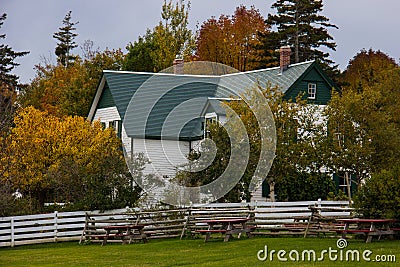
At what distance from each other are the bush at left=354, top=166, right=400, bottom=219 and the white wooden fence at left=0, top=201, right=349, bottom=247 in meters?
4.60

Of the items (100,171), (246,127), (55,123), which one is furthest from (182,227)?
(55,123)

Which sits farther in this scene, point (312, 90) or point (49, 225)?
point (312, 90)

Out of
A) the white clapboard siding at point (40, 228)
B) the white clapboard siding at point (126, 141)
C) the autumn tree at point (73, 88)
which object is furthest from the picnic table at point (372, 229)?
the autumn tree at point (73, 88)

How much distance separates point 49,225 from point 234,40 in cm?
3916

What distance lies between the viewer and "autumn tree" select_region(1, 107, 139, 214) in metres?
31.9

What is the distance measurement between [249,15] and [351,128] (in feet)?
112

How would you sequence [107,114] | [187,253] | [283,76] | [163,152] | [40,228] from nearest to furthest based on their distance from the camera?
[187,253] → [40,228] → [163,152] → [283,76] → [107,114]

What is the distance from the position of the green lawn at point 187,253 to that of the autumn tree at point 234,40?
39763 mm

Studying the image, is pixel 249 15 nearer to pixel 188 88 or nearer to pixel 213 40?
pixel 213 40

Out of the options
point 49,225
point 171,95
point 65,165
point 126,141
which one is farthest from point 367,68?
point 49,225

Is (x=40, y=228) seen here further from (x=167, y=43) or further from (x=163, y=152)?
(x=167, y=43)

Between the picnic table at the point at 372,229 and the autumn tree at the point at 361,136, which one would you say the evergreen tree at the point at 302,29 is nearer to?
the autumn tree at the point at 361,136

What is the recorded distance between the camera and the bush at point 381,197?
73.4 ft

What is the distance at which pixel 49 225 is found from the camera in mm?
29734
